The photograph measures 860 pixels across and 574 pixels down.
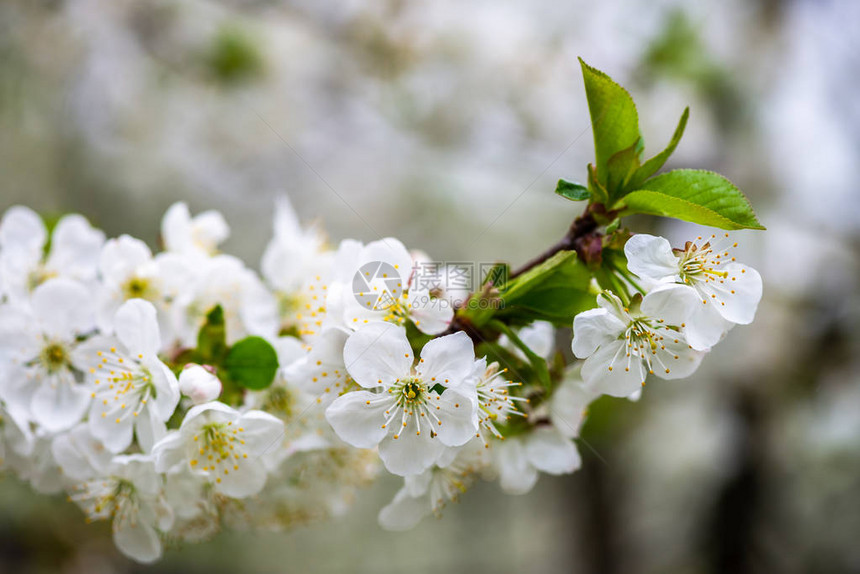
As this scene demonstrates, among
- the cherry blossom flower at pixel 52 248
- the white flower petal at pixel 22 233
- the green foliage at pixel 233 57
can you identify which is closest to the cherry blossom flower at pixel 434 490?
the cherry blossom flower at pixel 52 248

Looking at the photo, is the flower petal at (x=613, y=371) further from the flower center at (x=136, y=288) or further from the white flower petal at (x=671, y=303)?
the flower center at (x=136, y=288)

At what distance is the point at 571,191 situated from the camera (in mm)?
770

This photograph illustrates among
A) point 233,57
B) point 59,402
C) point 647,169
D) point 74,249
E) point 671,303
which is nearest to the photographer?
point 671,303

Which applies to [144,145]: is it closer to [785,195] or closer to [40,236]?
[40,236]

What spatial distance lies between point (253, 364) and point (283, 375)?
1.8 inches

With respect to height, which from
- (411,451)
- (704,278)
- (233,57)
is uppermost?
(233,57)

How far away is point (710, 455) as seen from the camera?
3867 mm

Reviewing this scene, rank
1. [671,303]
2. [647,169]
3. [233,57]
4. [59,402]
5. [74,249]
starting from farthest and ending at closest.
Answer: [233,57], [74,249], [59,402], [647,169], [671,303]

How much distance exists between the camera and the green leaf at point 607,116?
0.76 meters

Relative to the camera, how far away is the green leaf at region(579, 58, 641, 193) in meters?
0.76

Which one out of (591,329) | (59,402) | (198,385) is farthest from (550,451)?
(59,402)

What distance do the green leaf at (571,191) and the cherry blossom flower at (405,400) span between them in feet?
0.74

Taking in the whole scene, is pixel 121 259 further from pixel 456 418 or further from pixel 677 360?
pixel 677 360

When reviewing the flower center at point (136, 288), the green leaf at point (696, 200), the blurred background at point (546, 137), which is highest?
the blurred background at point (546, 137)
